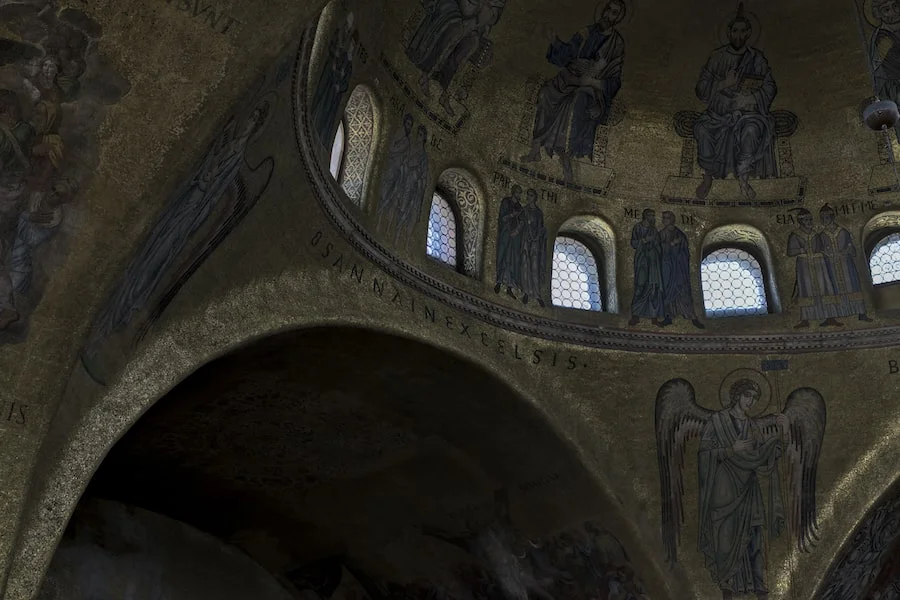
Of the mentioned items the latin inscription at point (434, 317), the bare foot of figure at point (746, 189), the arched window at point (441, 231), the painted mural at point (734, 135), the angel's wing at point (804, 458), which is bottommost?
the angel's wing at point (804, 458)

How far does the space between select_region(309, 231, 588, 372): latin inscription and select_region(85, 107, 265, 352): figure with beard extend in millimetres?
1789

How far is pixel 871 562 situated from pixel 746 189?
15.7 feet

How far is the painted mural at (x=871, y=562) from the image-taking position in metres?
14.4

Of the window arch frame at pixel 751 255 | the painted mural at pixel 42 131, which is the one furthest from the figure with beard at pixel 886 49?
the painted mural at pixel 42 131

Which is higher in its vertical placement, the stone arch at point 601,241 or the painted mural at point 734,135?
the painted mural at point 734,135

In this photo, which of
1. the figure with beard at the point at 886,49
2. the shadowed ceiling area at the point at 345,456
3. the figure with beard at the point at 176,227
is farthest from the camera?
the figure with beard at the point at 886,49

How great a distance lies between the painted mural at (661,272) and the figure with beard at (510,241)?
5.28 ft

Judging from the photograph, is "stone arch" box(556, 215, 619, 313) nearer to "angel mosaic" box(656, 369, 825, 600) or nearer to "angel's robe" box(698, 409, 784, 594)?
"angel mosaic" box(656, 369, 825, 600)

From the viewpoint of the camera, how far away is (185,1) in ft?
28.2

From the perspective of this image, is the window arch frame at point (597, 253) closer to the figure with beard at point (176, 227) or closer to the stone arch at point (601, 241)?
the stone arch at point (601, 241)

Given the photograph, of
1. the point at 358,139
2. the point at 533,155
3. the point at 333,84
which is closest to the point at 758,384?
the point at 533,155

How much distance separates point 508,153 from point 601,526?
4.48 meters

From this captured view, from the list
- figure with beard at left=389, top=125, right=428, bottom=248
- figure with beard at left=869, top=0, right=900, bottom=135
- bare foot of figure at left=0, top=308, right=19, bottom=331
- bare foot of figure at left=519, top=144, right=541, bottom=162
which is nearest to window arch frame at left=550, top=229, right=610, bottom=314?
bare foot of figure at left=519, top=144, right=541, bottom=162

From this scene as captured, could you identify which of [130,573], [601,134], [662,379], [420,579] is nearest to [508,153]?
[601,134]
